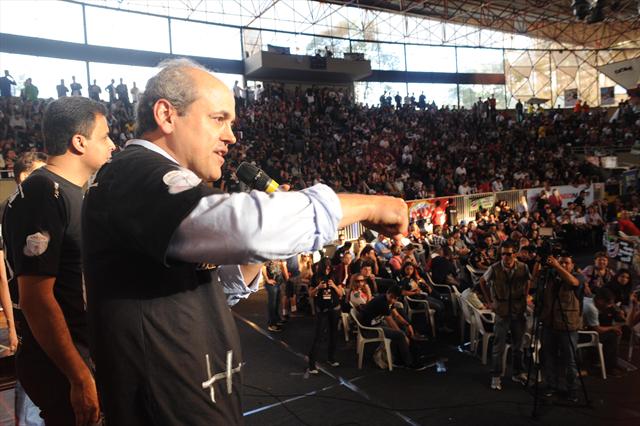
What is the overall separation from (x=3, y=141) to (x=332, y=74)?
1631cm

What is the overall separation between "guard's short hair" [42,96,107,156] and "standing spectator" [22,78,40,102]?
16687mm

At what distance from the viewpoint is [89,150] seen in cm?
190

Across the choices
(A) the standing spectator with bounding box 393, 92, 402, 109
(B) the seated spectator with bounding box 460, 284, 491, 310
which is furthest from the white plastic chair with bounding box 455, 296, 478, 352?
(A) the standing spectator with bounding box 393, 92, 402, 109

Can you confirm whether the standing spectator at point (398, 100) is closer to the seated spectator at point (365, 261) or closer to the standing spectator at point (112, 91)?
the standing spectator at point (112, 91)

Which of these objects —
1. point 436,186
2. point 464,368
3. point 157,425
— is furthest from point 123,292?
point 436,186

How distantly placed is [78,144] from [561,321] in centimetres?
544

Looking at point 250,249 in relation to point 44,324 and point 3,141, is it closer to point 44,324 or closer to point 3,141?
point 44,324

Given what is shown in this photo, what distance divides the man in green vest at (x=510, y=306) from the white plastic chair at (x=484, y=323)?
511 millimetres

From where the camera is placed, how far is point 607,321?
6176 millimetres

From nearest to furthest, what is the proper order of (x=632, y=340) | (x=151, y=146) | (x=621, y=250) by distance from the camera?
(x=151, y=146), (x=632, y=340), (x=621, y=250)

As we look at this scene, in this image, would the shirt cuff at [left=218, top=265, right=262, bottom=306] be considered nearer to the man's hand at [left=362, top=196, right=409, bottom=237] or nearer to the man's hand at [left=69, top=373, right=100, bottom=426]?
the man's hand at [left=362, top=196, right=409, bottom=237]

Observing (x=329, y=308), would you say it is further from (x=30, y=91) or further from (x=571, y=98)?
(x=571, y=98)

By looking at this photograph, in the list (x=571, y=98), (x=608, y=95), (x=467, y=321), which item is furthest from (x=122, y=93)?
(x=608, y=95)

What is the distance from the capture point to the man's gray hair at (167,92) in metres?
1.10
